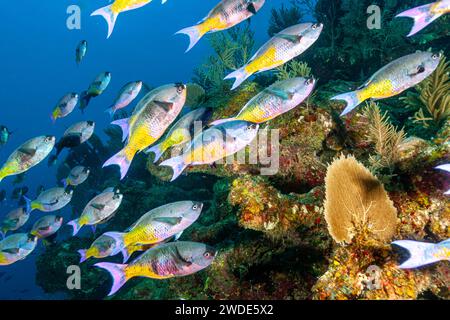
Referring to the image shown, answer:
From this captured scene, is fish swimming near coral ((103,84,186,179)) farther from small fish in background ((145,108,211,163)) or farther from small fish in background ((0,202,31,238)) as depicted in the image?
small fish in background ((0,202,31,238))

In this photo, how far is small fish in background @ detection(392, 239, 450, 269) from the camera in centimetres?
205

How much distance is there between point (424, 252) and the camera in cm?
208

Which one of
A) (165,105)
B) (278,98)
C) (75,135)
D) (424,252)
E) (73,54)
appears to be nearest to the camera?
(424,252)

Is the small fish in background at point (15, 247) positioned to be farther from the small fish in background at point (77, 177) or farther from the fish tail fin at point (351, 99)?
the fish tail fin at point (351, 99)

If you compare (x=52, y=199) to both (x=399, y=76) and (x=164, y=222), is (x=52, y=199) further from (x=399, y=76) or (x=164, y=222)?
(x=399, y=76)

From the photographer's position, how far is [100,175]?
1481cm

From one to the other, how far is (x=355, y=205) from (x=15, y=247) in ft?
17.6

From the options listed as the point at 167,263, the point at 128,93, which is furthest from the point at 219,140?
the point at 128,93

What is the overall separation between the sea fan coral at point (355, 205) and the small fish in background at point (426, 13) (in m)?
1.33

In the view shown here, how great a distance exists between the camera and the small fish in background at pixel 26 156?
441cm

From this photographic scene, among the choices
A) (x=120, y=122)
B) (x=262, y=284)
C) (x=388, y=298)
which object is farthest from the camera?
(x=262, y=284)
